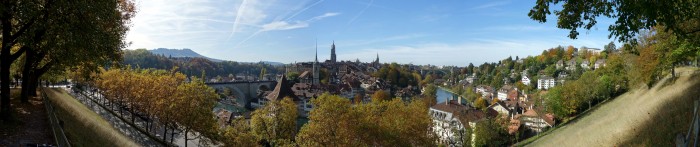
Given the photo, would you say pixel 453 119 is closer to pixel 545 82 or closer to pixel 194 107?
pixel 194 107

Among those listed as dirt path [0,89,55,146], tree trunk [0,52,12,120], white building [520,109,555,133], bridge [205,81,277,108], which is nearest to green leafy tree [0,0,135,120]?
tree trunk [0,52,12,120]

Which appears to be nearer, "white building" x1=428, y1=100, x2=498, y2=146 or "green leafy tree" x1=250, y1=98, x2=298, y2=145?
"green leafy tree" x1=250, y1=98, x2=298, y2=145

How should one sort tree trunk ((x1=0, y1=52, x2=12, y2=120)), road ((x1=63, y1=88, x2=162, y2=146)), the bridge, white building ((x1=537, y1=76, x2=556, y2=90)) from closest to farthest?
tree trunk ((x1=0, y1=52, x2=12, y2=120)) → road ((x1=63, y1=88, x2=162, y2=146)) → the bridge → white building ((x1=537, y1=76, x2=556, y2=90))

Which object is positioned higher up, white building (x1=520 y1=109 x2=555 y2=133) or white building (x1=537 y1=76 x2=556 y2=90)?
white building (x1=537 y1=76 x2=556 y2=90)

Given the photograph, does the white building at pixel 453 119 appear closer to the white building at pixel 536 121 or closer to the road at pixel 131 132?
the white building at pixel 536 121

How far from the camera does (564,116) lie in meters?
49.2

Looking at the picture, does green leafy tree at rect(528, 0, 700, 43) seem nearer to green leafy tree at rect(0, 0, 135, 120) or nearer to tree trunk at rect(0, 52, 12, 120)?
green leafy tree at rect(0, 0, 135, 120)

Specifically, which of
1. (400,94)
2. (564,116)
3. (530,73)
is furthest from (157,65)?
(564,116)

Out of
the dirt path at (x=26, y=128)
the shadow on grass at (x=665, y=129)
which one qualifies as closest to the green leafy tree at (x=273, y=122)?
the dirt path at (x=26, y=128)

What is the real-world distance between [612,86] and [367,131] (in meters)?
40.2

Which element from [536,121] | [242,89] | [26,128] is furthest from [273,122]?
[242,89]

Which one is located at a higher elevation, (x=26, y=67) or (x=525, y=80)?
(x=26, y=67)

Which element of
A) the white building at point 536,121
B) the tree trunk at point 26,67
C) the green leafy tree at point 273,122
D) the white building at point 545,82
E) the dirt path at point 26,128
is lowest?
the white building at point 536,121

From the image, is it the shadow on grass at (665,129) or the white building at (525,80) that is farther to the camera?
the white building at (525,80)
